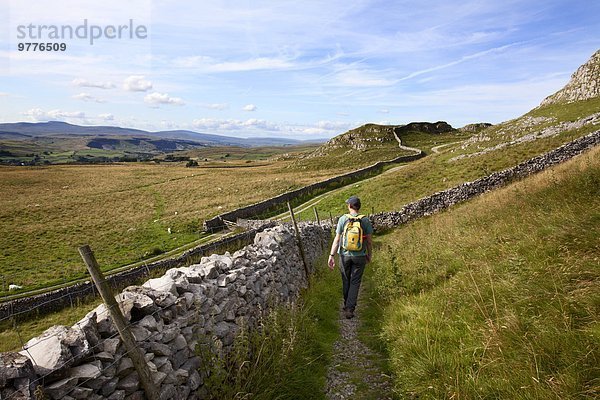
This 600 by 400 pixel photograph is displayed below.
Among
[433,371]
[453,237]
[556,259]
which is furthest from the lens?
[453,237]

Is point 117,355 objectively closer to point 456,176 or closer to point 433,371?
point 433,371

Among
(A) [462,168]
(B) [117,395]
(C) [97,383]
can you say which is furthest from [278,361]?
(A) [462,168]

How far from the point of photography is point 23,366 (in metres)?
3.14

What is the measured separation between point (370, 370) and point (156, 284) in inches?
143

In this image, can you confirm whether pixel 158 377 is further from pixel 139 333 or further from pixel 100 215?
pixel 100 215

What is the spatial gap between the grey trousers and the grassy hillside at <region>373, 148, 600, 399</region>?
796 millimetres

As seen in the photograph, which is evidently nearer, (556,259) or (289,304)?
(556,259)

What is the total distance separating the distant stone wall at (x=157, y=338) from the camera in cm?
337

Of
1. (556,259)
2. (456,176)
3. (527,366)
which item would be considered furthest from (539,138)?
(527,366)

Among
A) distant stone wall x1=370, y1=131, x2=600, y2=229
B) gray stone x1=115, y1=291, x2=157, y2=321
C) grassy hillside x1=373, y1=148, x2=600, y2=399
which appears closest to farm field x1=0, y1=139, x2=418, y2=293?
gray stone x1=115, y1=291, x2=157, y2=321

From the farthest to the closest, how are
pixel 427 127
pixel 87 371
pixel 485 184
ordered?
pixel 427 127
pixel 485 184
pixel 87 371

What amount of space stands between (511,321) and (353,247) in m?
3.92

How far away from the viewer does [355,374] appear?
5988 mm

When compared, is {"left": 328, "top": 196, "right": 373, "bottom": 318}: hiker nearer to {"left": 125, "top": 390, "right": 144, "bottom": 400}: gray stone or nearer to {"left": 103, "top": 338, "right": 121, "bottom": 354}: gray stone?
{"left": 125, "top": 390, "right": 144, "bottom": 400}: gray stone
